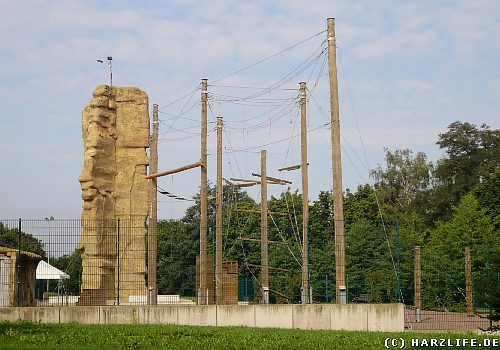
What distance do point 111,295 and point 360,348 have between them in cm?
1723

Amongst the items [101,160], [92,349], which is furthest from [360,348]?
[101,160]

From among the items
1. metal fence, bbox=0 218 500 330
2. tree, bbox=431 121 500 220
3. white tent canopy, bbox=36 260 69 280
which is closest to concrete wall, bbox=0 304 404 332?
metal fence, bbox=0 218 500 330

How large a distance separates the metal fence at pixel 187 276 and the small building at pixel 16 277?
0.11 feet

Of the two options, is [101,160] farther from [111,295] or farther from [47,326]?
[47,326]

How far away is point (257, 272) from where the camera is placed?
65438 millimetres

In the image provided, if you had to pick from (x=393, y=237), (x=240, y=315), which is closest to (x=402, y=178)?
(x=393, y=237)

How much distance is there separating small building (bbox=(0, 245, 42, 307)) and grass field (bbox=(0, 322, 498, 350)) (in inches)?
166

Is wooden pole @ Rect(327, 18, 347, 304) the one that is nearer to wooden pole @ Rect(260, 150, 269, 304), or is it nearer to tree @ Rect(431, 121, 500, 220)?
wooden pole @ Rect(260, 150, 269, 304)

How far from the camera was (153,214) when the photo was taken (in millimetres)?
36281

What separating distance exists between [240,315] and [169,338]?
6005mm

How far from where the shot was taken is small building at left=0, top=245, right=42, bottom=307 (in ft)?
88.6

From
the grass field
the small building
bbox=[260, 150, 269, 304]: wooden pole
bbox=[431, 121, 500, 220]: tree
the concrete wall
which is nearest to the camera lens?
the grass field

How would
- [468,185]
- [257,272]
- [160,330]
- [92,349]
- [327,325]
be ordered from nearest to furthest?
[92,349]
[160,330]
[327,325]
[257,272]
[468,185]

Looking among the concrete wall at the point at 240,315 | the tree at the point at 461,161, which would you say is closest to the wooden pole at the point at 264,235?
the concrete wall at the point at 240,315
